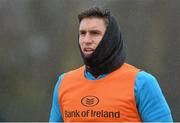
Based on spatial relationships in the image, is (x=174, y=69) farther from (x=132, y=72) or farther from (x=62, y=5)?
(x=132, y=72)

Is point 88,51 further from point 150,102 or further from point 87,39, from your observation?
point 150,102

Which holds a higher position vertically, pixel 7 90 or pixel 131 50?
pixel 131 50

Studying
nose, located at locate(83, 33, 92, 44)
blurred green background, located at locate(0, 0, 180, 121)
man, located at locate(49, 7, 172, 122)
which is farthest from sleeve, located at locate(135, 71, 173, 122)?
blurred green background, located at locate(0, 0, 180, 121)

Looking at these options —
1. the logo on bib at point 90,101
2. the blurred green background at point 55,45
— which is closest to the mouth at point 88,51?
the logo on bib at point 90,101

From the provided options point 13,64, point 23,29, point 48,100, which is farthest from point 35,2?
point 48,100

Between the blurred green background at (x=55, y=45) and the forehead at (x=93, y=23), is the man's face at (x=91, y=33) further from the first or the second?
the blurred green background at (x=55, y=45)

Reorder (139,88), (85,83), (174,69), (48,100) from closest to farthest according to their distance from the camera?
(139,88), (85,83), (174,69), (48,100)

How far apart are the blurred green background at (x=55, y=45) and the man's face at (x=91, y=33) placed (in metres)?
1.35

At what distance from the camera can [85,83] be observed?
193 cm

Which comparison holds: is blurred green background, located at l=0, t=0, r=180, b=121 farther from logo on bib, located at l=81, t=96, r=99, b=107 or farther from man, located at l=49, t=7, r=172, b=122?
logo on bib, located at l=81, t=96, r=99, b=107

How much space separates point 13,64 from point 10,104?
0.29 meters

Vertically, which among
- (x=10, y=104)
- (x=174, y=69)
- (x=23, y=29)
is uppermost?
(x=23, y=29)

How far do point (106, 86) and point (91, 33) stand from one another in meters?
0.21

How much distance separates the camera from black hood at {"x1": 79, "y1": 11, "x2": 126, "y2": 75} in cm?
189
